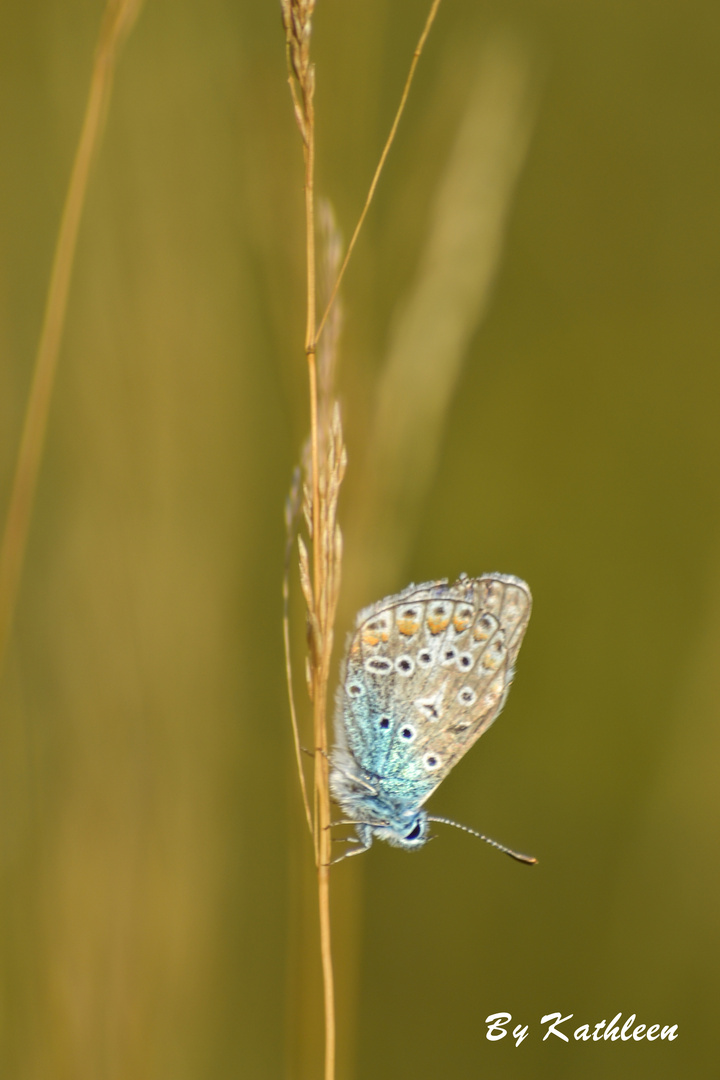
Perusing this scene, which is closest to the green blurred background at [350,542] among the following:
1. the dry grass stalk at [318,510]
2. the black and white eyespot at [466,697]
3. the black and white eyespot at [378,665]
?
the black and white eyespot at [378,665]

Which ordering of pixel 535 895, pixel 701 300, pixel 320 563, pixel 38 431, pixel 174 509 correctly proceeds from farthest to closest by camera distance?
pixel 701 300 < pixel 535 895 < pixel 174 509 < pixel 38 431 < pixel 320 563

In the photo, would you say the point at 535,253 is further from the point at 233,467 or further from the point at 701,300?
the point at 233,467

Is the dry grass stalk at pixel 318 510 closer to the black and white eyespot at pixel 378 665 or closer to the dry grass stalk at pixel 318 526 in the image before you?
the dry grass stalk at pixel 318 526

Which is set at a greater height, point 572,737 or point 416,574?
point 416,574

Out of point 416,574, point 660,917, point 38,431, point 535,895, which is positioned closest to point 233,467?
point 416,574

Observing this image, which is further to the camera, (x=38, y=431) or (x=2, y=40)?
(x=2, y=40)

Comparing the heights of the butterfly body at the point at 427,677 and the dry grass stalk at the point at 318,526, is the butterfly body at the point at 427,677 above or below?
below
